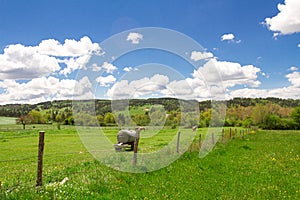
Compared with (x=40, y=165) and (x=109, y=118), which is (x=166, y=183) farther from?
(x=109, y=118)

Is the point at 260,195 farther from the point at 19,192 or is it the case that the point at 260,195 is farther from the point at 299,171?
the point at 19,192

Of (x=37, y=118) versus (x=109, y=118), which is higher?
(x=109, y=118)

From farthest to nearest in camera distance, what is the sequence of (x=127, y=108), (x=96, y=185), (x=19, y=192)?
(x=127, y=108), (x=96, y=185), (x=19, y=192)

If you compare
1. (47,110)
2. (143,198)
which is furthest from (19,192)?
(47,110)

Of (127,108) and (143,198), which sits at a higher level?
(127,108)

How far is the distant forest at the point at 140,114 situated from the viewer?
18.6 meters

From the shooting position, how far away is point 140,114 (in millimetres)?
22156

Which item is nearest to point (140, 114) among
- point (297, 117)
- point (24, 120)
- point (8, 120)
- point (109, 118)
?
point (109, 118)

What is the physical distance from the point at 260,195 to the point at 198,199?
92.3 inches

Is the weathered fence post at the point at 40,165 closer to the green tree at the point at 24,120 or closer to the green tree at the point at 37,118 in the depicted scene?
the green tree at the point at 24,120

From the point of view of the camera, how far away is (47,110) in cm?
10562

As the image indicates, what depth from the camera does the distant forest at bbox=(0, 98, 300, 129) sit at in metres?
18.6

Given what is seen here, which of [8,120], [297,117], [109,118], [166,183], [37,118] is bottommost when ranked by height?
[166,183]

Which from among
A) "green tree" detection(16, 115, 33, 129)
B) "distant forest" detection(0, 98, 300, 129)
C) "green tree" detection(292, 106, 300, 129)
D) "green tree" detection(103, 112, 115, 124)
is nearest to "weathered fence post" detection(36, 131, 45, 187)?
"distant forest" detection(0, 98, 300, 129)
